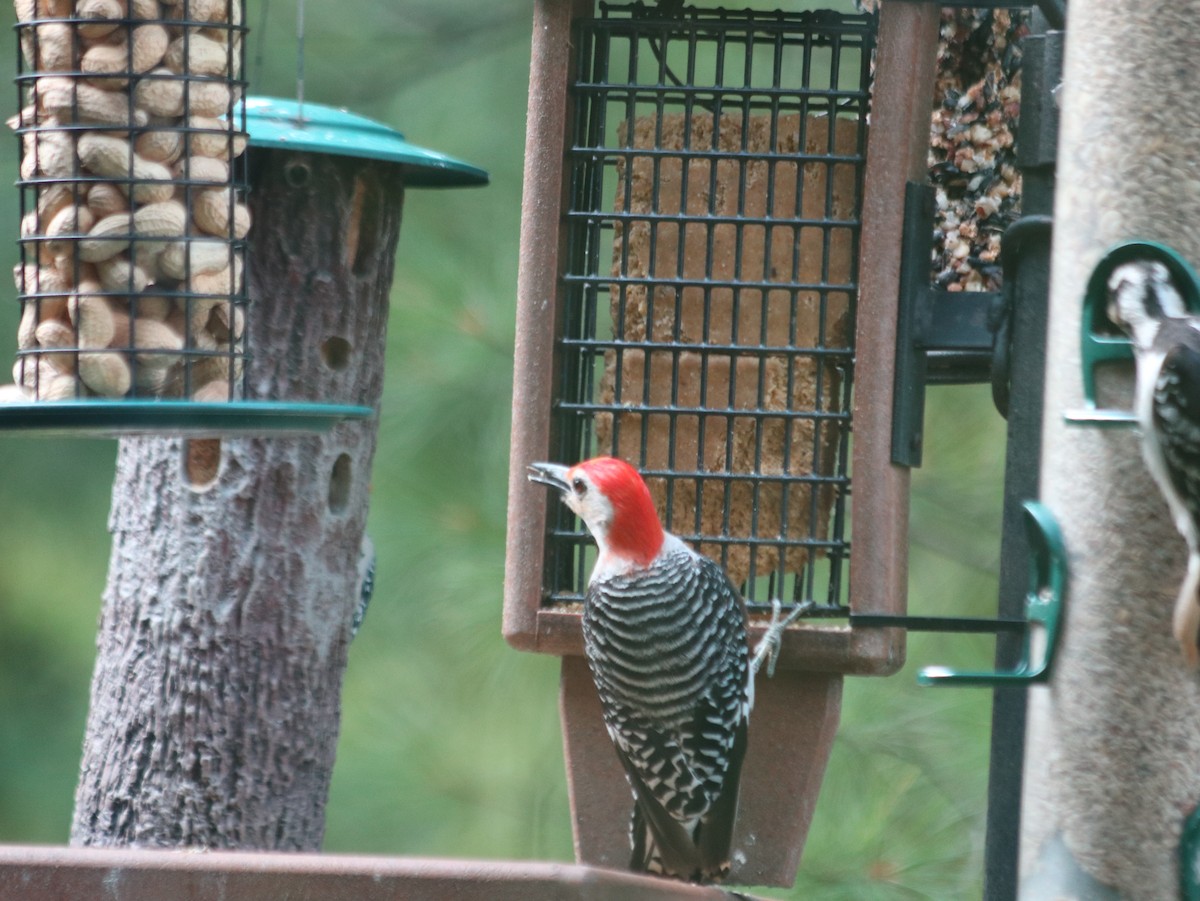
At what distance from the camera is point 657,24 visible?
9.67 feet

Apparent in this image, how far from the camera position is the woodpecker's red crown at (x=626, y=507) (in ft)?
9.39

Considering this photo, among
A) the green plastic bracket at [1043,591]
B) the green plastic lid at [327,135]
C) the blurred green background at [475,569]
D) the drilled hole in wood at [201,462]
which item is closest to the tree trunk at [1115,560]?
the green plastic bracket at [1043,591]

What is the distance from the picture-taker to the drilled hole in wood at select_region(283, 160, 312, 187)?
3938 millimetres

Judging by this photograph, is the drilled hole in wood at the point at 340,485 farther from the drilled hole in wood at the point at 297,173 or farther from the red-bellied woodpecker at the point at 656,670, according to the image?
the red-bellied woodpecker at the point at 656,670

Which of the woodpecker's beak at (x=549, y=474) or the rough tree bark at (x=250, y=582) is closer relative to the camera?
the woodpecker's beak at (x=549, y=474)

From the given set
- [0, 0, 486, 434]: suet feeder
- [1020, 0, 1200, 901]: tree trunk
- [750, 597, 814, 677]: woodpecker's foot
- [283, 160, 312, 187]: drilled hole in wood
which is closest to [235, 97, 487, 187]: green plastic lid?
[283, 160, 312, 187]: drilled hole in wood

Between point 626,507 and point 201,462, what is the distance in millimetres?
1442

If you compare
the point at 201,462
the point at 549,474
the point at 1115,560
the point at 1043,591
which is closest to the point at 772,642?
the point at 549,474

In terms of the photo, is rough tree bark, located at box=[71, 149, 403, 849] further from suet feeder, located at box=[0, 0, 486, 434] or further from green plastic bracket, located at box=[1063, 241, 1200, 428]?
green plastic bracket, located at box=[1063, 241, 1200, 428]

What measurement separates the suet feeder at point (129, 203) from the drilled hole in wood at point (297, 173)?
1280mm

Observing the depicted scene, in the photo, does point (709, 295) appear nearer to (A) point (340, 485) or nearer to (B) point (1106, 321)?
(B) point (1106, 321)

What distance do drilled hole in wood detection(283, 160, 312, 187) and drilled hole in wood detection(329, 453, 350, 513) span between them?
64cm

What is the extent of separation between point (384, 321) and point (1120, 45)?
2.20m

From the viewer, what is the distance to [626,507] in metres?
2.93
